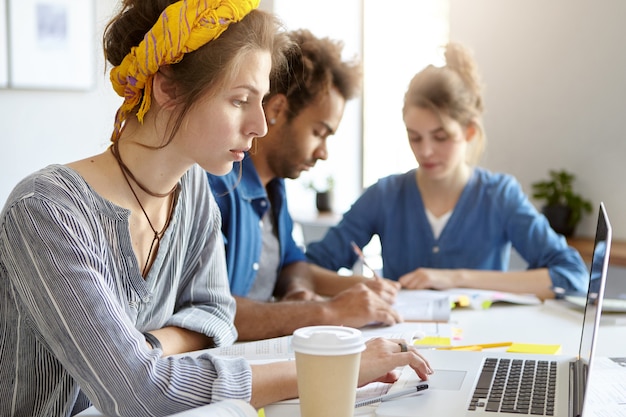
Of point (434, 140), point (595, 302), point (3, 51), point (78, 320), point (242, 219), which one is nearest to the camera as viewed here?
point (78, 320)

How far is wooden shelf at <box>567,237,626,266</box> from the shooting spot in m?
3.44

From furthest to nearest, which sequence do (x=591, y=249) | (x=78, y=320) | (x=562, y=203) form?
(x=562, y=203) < (x=591, y=249) < (x=78, y=320)

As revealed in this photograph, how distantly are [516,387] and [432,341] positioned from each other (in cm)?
42

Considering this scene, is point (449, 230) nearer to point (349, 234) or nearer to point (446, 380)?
point (349, 234)

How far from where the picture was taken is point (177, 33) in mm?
1222

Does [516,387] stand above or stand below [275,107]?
below

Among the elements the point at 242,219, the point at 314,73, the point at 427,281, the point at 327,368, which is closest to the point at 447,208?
the point at 427,281

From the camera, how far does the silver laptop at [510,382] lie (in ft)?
3.63

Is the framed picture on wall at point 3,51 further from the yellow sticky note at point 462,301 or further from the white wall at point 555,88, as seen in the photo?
the white wall at point 555,88

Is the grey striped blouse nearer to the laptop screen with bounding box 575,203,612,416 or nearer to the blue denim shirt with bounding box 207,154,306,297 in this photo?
the laptop screen with bounding box 575,203,612,416

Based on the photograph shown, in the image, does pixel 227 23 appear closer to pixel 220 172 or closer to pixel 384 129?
pixel 220 172

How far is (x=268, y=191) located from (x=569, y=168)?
7.61 feet

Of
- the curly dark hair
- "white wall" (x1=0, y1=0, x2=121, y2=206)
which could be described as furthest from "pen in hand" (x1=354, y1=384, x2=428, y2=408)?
"white wall" (x1=0, y1=0, x2=121, y2=206)

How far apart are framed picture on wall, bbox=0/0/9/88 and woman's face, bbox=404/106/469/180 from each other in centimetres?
138
